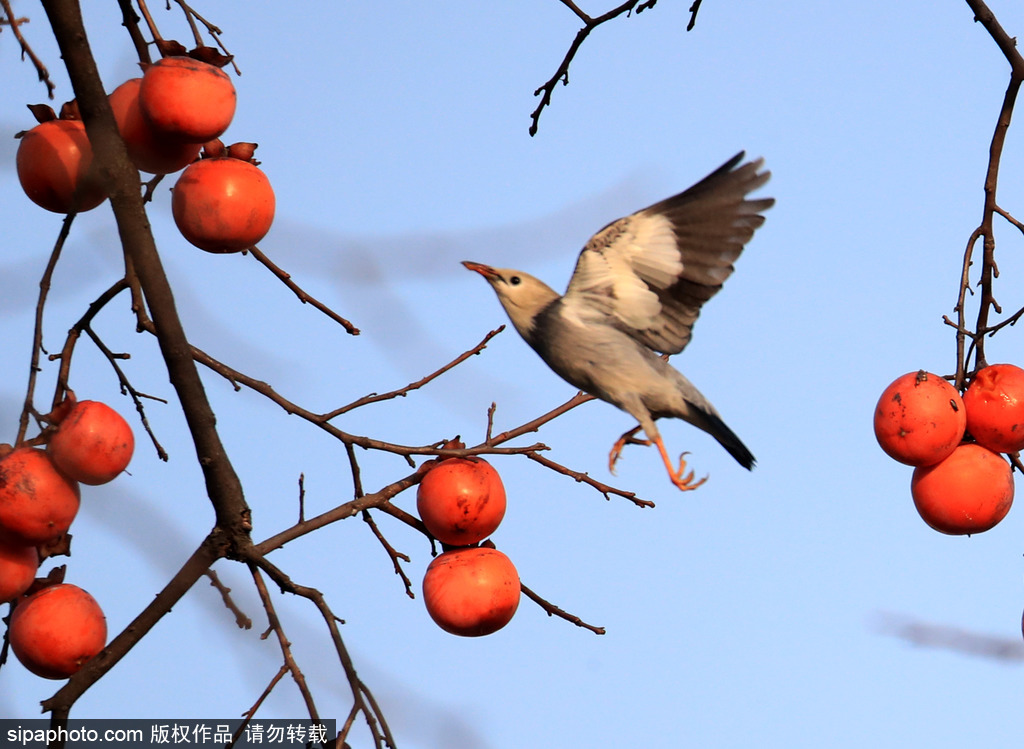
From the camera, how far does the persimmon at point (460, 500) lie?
2.95m

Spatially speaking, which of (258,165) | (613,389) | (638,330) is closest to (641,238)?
(638,330)

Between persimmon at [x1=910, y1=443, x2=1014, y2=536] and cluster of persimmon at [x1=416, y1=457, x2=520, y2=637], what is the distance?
1.19m

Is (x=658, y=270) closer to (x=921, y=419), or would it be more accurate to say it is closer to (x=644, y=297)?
(x=644, y=297)

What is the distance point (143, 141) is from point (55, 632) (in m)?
1.21

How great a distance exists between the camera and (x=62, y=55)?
246 centimetres

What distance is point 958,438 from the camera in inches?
126

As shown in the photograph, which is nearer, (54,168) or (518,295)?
(54,168)

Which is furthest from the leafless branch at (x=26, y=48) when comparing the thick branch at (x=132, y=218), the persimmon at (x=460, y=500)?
the persimmon at (x=460, y=500)

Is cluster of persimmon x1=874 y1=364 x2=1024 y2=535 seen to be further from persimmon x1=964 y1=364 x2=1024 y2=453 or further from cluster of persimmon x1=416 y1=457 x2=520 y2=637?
cluster of persimmon x1=416 y1=457 x2=520 y2=637

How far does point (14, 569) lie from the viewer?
290cm

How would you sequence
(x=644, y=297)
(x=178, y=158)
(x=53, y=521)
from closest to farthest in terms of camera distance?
(x=53, y=521) → (x=178, y=158) → (x=644, y=297)

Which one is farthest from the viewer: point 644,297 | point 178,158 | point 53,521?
point 644,297

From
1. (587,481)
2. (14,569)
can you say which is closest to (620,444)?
(587,481)

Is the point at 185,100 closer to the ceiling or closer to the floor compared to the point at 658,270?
closer to the ceiling
